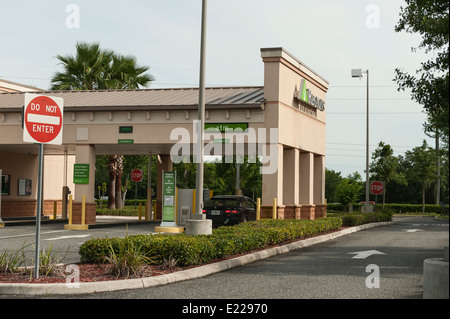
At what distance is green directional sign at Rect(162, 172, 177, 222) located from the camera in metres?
23.3

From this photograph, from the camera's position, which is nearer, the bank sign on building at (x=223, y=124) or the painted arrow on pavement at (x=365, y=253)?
the painted arrow on pavement at (x=365, y=253)

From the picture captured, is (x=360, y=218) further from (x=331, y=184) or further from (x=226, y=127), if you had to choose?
(x=331, y=184)

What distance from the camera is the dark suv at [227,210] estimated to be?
21.9m

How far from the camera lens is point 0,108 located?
26.0 meters

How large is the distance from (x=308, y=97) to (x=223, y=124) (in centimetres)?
592

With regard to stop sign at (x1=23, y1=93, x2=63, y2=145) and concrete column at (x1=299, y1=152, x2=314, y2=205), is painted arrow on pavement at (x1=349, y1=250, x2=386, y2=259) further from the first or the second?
concrete column at (x1=299, y1=152, x2=314, y2=205)

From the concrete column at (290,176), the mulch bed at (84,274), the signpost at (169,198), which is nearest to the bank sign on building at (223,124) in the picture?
the concrete column at (290,176)

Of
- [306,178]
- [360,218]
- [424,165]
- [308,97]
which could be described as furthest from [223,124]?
[424,165]

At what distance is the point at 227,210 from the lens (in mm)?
22000

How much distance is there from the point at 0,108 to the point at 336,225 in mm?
15327

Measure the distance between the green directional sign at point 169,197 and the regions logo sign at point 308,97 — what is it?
7189 mm

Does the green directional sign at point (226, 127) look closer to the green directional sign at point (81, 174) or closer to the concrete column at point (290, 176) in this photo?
the concrete column at point (290, 176)
